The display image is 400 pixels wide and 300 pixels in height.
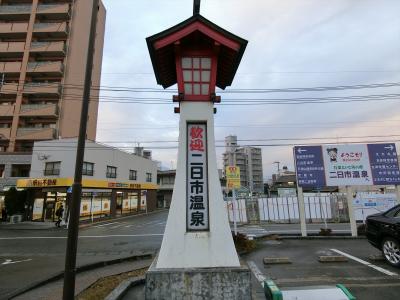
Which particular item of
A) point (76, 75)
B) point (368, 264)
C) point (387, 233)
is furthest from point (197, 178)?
point (76, 75)

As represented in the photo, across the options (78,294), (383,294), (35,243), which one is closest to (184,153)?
(78,294)

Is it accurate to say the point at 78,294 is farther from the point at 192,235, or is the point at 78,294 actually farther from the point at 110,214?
the point at 110,214

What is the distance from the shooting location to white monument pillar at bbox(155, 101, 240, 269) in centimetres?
504

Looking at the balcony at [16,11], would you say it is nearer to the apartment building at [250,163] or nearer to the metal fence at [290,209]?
the metal fence at [290,209]

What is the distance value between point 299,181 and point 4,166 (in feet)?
107

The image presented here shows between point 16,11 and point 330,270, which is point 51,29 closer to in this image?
point 16,11

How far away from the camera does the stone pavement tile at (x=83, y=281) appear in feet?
19.3

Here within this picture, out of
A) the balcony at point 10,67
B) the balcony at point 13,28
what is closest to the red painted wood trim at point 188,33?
the balcony at point 10,67

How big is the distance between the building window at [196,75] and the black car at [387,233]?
5911 mm

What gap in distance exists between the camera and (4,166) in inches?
1228

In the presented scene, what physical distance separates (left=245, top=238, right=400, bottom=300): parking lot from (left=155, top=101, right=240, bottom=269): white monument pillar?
122 cm

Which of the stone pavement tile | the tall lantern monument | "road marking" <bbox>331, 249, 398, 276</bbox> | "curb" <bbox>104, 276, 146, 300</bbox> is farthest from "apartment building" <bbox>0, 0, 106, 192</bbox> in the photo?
"road marking" <bbox>331, 249, 398, 276</bbox>

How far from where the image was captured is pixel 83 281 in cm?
691

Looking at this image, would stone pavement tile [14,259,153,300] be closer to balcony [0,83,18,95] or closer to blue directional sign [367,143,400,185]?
blue directional sign [367,143,400,185]
